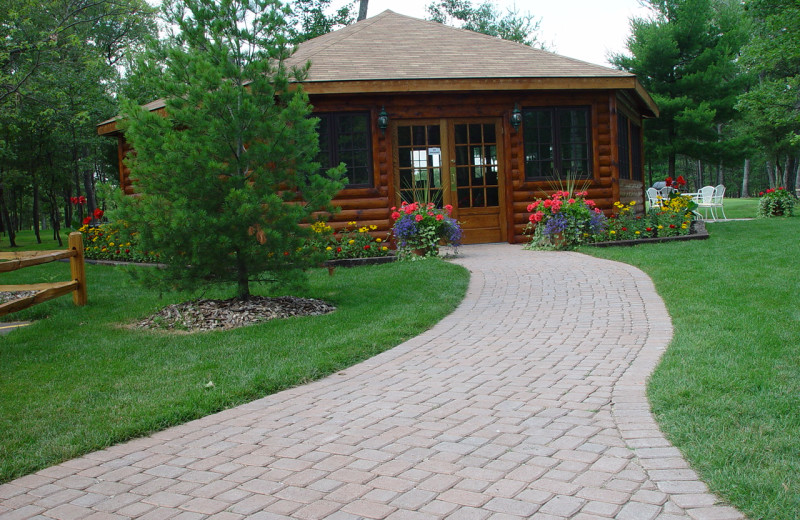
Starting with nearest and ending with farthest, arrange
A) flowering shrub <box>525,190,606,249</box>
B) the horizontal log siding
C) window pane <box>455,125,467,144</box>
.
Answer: flowering shrub <box>525,190,606,249</box>, the horizontal log siding, window pane <box>455,125,467,144</box>

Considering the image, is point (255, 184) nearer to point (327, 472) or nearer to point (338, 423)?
point (338, 423)

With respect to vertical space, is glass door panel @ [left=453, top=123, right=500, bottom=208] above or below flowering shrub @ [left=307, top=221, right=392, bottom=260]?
above

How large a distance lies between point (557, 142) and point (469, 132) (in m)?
1.70

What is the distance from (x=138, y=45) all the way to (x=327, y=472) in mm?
31803

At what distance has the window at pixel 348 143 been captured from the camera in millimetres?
11922

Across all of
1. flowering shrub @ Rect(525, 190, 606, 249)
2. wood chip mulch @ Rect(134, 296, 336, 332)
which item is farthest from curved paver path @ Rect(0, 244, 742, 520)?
flowering shrub @ Rect(525, 190, 606, 249)

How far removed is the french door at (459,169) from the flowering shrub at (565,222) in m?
1.37

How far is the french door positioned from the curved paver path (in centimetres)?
739

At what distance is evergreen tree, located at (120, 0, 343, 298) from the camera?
20.5 ft

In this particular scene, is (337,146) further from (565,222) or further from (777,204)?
(777,204)

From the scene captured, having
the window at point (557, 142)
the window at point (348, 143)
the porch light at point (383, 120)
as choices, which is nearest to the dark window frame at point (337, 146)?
the window at point (348, 143)

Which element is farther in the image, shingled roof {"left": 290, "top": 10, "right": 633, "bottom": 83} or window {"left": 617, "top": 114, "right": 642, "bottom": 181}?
window {"left": 617, "top": 114, "right": 642, "bottom": 181}

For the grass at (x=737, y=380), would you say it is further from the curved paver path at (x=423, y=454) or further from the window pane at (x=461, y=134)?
the window pane at (x=461, y=134)

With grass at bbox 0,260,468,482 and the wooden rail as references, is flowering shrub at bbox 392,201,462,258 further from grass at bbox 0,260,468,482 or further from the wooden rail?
the wooden rail
